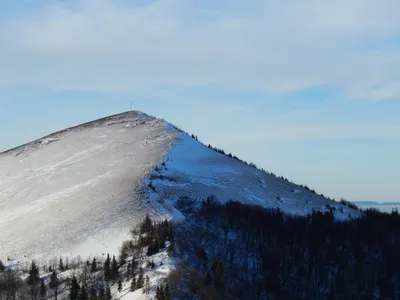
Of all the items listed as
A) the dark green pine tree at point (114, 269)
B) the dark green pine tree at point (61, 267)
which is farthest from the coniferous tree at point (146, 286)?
the dark green pine tree at point (61, 267)

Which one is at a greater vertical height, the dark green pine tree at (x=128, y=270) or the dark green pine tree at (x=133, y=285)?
the dark green pine tree at (x=128, y=270)

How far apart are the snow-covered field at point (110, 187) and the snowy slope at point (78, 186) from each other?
0.68 ft

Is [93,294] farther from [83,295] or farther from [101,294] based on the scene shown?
[101,294]

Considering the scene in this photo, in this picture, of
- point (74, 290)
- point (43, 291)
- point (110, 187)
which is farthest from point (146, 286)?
point (110, 187)

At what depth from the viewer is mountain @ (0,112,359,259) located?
121750 millimetres

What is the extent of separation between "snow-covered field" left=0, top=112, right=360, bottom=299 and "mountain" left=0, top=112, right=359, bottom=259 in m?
0.24

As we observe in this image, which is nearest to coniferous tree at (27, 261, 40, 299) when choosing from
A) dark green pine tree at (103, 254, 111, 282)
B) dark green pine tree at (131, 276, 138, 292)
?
dark green pine tree at (103, 254, 111, 282)

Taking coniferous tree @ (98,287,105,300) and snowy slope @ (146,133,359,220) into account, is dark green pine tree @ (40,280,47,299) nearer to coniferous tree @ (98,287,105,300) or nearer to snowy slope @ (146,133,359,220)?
coniferous tree @ (98,287,105,300)

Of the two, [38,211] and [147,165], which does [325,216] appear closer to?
[147,165]

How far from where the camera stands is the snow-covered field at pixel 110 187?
120875mm

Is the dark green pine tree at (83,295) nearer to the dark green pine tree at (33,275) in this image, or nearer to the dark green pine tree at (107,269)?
the dark green pine tree at (107,269)

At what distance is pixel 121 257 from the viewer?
104 m

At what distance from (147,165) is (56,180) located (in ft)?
75.3

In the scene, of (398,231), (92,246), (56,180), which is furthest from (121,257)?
(398,231)
